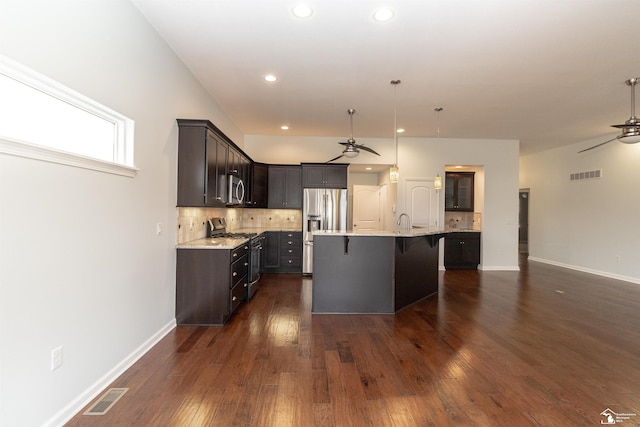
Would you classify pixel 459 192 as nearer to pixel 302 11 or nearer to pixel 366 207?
pixel 366 207

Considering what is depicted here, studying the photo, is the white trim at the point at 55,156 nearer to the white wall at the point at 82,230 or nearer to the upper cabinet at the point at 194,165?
the white wall at the point at 82,230

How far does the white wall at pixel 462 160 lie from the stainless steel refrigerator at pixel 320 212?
3.27 ft

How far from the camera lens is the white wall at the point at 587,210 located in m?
6.11

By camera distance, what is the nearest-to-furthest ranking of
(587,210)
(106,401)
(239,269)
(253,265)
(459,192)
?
(106,401)
(239,269)
(253,265)
(587,210)
(459,192)

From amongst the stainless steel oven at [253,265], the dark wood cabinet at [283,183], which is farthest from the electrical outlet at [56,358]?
the dark wood cabinet at [283,183]

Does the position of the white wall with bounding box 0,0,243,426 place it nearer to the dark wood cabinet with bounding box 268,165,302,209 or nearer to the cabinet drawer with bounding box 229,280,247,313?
the cabinet drawer with bounding box 229,280,247,313

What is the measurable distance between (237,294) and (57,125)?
2617 mm

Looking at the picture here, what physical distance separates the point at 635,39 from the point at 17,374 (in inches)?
218

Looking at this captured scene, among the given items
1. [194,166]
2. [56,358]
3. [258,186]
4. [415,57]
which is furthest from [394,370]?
[258,186]

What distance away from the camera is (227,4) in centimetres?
252

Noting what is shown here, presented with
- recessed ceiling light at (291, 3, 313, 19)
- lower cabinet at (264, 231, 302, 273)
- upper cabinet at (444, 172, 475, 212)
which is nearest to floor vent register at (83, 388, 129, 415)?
recessed ceiling light at (291, 3, 313, 19)

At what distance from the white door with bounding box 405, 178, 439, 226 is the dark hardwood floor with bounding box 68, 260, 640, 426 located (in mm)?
3081

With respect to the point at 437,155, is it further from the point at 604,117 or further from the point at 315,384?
the point at 315,384

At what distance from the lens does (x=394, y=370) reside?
2512 millimetres
